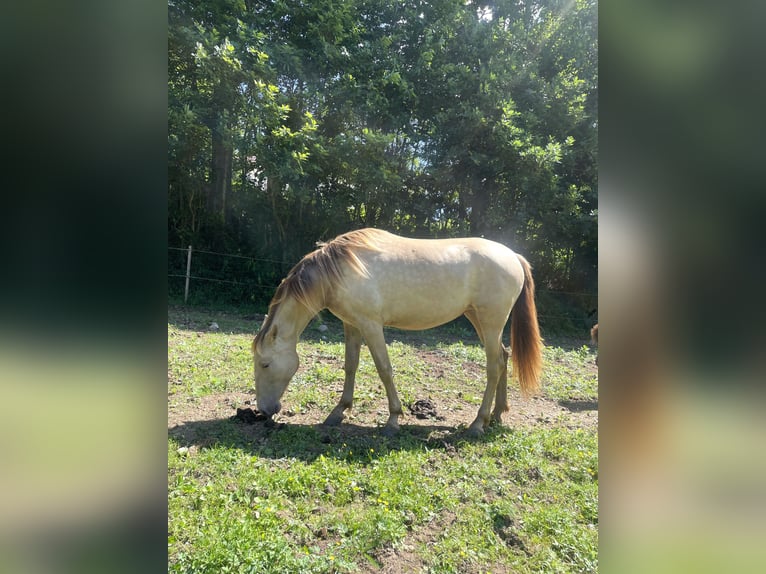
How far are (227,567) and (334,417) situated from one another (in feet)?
6.86

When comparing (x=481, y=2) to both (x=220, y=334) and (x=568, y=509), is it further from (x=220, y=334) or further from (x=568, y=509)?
(x=568, y=509)

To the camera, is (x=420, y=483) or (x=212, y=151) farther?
(x=212, y=151)

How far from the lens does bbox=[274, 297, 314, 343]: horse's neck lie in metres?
3.84

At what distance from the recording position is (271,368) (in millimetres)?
3768

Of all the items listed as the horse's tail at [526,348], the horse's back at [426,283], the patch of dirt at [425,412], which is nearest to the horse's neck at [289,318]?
the horse's back at [426,283]

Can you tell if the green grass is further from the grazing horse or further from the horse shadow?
the grazing horse

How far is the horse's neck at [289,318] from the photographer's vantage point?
384 cm

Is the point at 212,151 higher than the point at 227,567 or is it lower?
higher

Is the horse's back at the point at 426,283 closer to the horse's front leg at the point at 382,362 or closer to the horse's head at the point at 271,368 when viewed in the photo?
the horse's front leg at the point at 382,362

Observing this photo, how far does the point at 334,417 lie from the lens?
398cm

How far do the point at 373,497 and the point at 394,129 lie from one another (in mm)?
9827

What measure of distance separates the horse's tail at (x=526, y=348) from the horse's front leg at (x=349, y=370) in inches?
67.0
